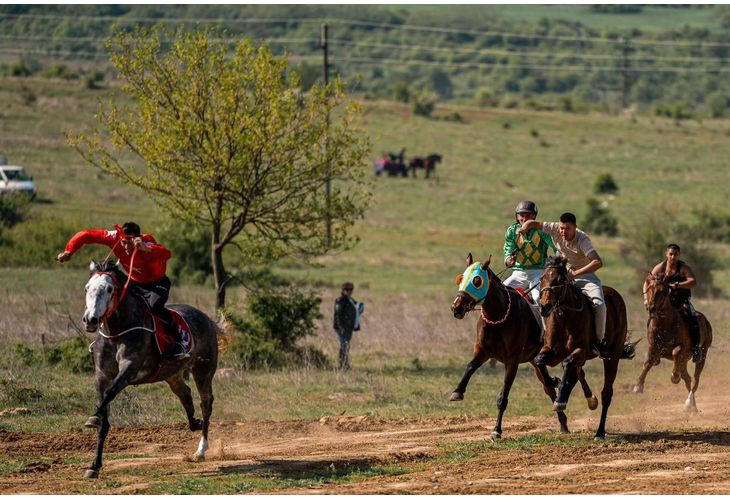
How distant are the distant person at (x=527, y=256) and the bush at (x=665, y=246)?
993 inches

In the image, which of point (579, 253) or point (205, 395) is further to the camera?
point (579, 253)

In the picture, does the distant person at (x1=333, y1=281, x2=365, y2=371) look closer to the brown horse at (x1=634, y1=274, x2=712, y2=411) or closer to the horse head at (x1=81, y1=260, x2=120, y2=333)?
the brown horse at (x1=634, y1=274, x2=712, y2=411)

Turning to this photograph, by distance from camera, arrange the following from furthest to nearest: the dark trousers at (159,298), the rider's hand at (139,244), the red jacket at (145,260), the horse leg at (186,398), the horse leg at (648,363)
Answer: the horse leg at (648,363) < the horse leg at (186,398) < the dark trousers at (159,298) < the red jacket at (145,260) < the rider's hand at (139,244)

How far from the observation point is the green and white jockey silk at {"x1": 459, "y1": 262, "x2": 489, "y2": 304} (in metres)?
14.9

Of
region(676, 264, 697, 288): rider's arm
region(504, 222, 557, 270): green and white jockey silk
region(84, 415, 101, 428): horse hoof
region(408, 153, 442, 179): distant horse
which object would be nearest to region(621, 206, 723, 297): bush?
region(408, 153, 442, 179): distant horse

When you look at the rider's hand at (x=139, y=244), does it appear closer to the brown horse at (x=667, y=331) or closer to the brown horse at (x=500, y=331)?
the brown horse at (x=500, y=331)

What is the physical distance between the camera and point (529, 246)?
1641 centimetres

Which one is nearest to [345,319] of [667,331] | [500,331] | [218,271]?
[218,271]

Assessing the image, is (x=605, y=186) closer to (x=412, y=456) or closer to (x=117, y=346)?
(x=412, y=456)

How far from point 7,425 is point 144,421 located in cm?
188

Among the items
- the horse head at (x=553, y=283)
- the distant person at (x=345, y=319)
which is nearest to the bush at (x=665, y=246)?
the distant person at (x=345, y=319)

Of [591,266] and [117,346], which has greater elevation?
[591,266]

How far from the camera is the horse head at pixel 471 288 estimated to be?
1467cm

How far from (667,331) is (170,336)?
8383mm
